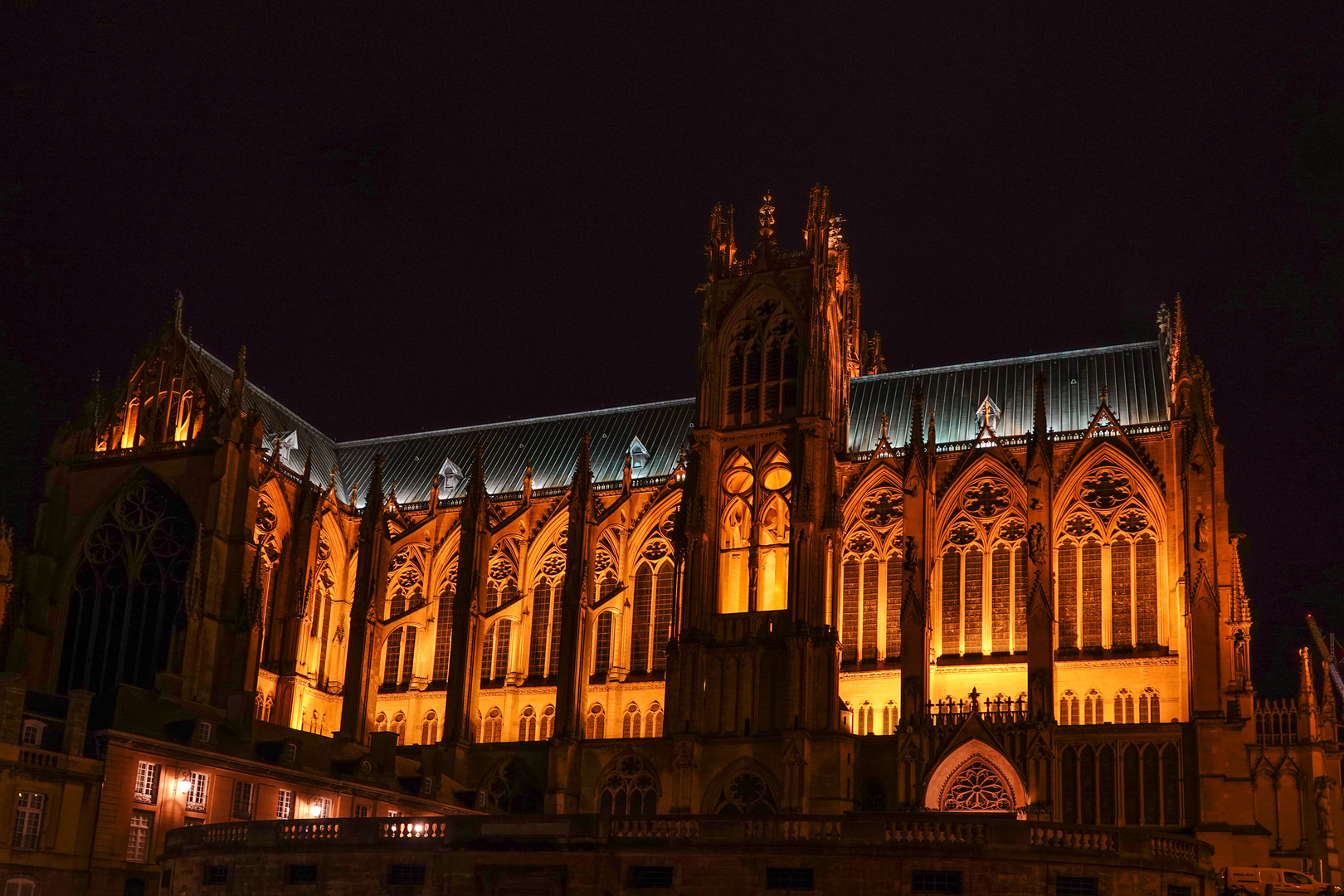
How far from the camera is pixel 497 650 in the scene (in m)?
68.4

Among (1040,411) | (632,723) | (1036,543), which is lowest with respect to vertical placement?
(632,723)

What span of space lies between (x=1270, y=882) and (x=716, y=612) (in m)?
22.3

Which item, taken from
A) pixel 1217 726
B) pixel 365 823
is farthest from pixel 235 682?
pixel 1217 726

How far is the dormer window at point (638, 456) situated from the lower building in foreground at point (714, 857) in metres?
32.9

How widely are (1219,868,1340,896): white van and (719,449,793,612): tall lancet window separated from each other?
1980cm

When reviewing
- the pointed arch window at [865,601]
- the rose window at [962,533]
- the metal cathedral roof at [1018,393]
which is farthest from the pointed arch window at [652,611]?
the rose window at [962,533]

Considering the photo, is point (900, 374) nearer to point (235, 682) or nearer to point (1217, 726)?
point (1217, 726)

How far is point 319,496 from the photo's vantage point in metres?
69.0

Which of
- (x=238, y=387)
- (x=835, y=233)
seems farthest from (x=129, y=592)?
(x=835, y=233)

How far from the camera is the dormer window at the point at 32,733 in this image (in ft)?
153

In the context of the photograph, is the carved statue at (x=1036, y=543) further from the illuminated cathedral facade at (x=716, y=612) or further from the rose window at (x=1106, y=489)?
the rose window at (x=1106, y=489)

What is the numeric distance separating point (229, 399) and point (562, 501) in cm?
1468

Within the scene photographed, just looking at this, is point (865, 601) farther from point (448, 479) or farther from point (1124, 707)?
point (448, 479)

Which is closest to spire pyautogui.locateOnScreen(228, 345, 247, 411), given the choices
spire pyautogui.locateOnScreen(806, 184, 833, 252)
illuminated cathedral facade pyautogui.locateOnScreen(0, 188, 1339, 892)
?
illuminated cathedral facade pyautogui.locateOnScreen(0, 188, 1339, 892)
